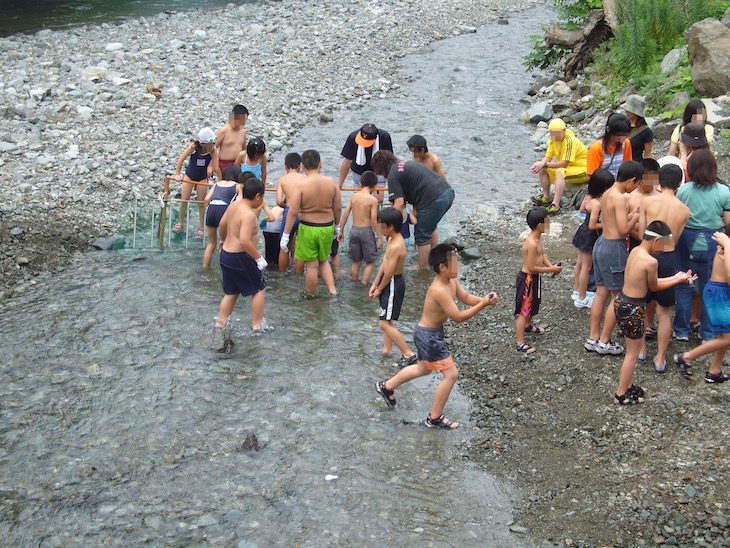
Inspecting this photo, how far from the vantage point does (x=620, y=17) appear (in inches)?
698

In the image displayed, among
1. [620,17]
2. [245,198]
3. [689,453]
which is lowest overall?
[689,453]

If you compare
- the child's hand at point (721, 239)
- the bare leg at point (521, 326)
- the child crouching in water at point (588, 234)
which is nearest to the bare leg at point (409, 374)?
the bare leg at point (521, 326)

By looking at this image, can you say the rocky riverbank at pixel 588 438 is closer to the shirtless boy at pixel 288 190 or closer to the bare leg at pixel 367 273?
the bare leg at pixel 367 273

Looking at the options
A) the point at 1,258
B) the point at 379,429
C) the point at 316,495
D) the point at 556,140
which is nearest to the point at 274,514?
the point at 316,495

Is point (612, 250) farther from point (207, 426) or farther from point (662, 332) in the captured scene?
point (207, 426)

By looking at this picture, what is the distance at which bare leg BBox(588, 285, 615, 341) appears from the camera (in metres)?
8.29

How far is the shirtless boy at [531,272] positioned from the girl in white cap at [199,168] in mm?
5058

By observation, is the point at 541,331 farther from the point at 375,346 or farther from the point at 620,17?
the point at 620,17

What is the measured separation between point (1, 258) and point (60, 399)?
3.74 meters

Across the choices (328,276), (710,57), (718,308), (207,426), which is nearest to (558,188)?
(710,57)

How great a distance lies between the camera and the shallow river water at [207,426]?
6.33 metres

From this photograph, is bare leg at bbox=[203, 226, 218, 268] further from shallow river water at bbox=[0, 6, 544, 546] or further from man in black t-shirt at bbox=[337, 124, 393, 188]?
man in black t-shirt at bbox=[337, 124, 393, 188]

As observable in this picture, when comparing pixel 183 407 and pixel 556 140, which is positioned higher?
pixel 556 140

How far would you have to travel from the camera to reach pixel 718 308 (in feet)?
23.5
